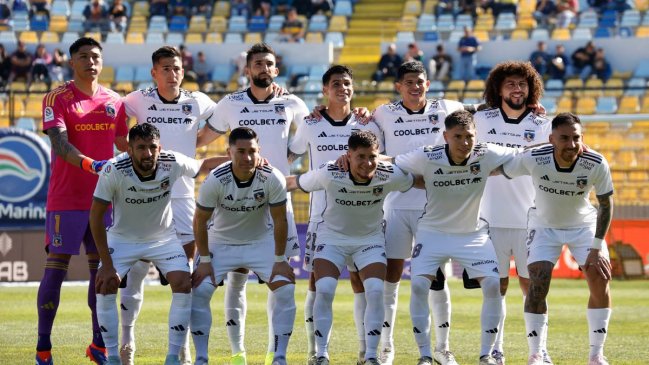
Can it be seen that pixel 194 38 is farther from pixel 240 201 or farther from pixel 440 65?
pixel 240 201

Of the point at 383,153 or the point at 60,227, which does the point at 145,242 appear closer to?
the point at 60,227

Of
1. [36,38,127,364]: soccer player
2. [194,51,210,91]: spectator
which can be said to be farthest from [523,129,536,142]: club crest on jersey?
[194,51,210,91]: spectator

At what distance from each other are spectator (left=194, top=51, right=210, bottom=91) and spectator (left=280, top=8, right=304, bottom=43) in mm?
2238

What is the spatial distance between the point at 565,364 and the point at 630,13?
893 inches

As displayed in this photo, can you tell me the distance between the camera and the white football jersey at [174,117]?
1072 centimetres

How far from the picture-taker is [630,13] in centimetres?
3164

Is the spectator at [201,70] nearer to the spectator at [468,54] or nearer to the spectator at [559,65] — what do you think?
the spectator at [468,54]

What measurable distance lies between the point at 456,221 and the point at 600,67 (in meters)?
20.5

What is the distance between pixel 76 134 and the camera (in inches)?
405

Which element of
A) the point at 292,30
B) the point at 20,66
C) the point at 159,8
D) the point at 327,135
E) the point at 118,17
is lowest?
the point at 327,135

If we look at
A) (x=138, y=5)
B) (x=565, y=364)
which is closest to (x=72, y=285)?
(x=565, y=364)

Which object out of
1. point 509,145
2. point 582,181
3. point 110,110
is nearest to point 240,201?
point 110,110

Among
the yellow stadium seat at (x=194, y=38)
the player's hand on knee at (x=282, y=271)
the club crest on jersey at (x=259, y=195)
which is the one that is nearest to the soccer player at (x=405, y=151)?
the player's hand on knee at (x=282, y=271)

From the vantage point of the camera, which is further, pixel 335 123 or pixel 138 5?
pixel 138 5
